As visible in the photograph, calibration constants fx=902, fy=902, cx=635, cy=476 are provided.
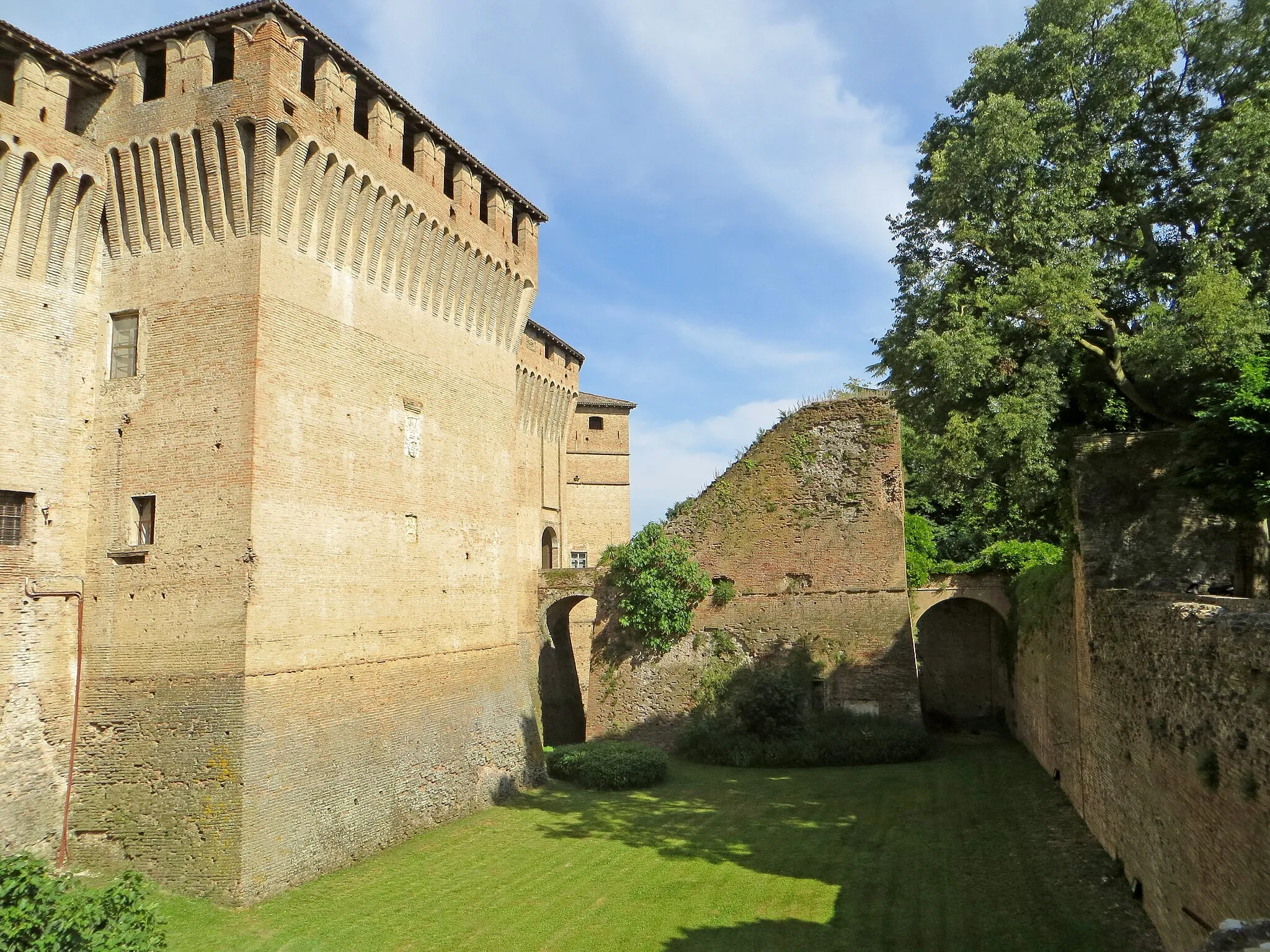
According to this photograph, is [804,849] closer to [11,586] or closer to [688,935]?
[688,935]

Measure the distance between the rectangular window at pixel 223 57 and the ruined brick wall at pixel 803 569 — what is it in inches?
526

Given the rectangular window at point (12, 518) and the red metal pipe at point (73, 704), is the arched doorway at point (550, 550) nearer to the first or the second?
the red metal pipe at point (73, 704)

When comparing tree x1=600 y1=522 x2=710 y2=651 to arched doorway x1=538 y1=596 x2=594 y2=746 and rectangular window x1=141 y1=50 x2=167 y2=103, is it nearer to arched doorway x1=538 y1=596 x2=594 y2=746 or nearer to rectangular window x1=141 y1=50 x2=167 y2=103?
arched doorway x1=538 y1=596 x2=594 y2=746

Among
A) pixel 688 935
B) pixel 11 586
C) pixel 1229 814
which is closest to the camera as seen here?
pixel 1229 814

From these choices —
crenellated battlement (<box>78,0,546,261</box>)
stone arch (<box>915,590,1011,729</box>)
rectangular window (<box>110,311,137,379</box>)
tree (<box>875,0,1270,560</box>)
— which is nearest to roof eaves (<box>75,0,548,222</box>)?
crenellated battlement (<box>78,0,546,261</box>)

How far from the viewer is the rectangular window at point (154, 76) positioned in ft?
45.0

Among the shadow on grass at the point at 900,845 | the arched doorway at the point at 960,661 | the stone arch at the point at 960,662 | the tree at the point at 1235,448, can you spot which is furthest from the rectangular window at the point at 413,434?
the arched doorway at the point at 960,661

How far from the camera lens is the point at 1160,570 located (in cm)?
1262

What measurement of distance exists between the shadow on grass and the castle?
14.9 ft

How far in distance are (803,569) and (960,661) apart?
8.74 meters

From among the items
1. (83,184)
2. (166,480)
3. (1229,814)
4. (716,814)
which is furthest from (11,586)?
(1229,814)

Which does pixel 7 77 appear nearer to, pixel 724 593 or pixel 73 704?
pixel 73 704

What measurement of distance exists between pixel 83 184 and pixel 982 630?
24.7 metres

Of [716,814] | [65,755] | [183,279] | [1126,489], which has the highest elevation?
[183,279]
